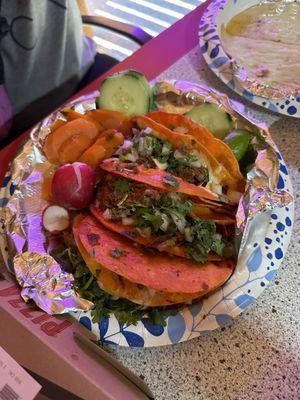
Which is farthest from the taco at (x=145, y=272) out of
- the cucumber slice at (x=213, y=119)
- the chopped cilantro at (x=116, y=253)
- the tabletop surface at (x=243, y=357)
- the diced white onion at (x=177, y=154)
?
the cucumber slice at (x=213, y=119)

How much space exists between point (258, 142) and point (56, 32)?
2.21 ft

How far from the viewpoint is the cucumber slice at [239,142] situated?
919 millimetres

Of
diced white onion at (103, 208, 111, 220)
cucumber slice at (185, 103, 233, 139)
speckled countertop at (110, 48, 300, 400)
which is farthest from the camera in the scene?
cucumber slice at (185, 103, 233, 139)

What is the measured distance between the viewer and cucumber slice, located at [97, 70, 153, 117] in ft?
3.17

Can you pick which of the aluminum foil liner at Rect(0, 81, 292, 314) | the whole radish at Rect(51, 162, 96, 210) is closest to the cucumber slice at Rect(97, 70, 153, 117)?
the aluminum foil liner at Rect(0, 81, 292, 314)

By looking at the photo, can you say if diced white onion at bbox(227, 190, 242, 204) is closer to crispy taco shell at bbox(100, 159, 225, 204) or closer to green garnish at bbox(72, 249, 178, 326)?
crispy taco shell at bbox(100, 159, 225, 204)

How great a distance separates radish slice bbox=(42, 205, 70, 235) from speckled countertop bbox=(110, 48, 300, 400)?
0.27 meters

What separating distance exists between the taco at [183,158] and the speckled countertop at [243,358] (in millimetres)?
201

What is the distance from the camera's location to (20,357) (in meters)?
0.53

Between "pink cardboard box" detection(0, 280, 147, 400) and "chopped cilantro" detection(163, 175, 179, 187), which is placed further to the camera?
"chopped cilantro" detection(163, 175, 179, 187)

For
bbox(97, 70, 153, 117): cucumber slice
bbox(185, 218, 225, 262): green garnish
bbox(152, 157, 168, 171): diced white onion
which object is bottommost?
→ bbox(185, 218, 225, 262): green garnish

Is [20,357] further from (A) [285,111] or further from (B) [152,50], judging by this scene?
(B) [152,50]

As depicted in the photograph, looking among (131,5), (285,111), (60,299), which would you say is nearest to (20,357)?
(60,299)

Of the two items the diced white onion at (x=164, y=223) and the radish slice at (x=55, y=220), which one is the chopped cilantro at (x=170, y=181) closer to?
the diced white onion at (x=164, y=223)
